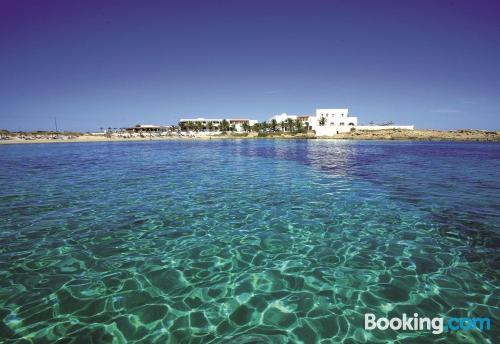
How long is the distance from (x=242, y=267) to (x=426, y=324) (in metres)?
3.54

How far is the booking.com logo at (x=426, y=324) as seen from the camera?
4293 mm

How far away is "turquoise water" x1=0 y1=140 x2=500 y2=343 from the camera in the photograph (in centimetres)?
432

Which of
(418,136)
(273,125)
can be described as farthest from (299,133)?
(418,136)

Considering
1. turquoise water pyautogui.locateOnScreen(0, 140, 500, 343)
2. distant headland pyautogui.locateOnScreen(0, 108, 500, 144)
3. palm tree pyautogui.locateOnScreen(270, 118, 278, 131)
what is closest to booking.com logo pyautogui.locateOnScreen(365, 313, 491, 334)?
turquoise water pyautogui.locateOnScreen(0, 140, 500, 343)

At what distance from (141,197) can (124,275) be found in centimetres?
683

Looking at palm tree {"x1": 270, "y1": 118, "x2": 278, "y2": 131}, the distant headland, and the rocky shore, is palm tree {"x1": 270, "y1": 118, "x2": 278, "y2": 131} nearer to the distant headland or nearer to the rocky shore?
the distant headland

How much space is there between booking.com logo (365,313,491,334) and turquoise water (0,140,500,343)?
0.11m

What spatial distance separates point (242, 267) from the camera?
20.0ft

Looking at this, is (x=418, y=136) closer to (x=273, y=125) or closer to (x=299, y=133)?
(x=299, y=133)

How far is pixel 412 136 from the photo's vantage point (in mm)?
80500

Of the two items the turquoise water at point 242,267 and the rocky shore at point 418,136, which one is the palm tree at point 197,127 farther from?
the turquoise water at point 242,267

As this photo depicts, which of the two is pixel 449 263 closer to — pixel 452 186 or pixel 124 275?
pixel 124 275

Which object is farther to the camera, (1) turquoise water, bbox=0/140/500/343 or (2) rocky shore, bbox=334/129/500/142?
(2) rocky shore, bbox=334/129/500/142

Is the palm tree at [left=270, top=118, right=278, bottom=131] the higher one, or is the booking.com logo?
the palm tree at [left=270, top=118, right=278, bottom=131]
